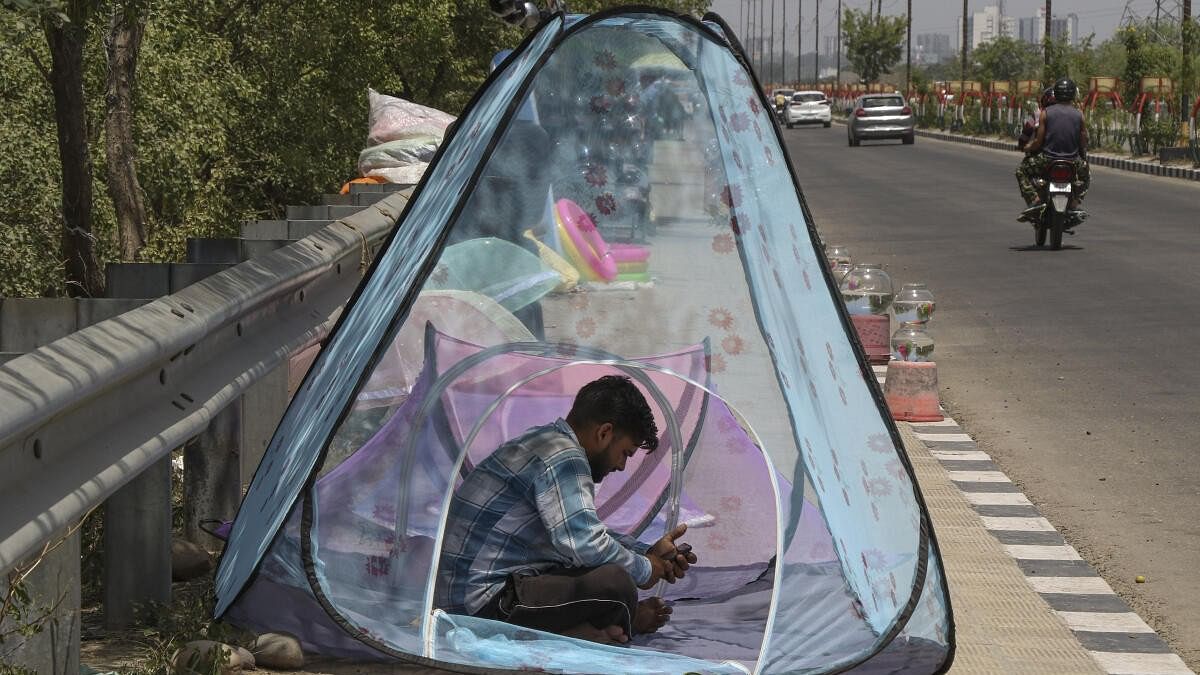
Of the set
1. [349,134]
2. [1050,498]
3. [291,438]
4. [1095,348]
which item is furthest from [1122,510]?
[349,134]

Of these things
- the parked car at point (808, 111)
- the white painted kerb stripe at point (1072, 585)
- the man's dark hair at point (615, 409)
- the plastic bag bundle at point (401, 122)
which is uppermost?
the plastic bag bundle at point (401, 122)

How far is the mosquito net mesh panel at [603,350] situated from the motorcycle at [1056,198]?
44.8ft

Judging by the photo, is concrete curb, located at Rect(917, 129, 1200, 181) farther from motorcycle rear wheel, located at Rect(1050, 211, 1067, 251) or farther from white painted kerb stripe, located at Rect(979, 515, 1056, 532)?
white painted kerb stripe, located at Rect(979, 515, 1056, 532)

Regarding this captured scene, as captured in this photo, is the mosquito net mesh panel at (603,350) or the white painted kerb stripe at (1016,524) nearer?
the mosquito net mesh panel at (603,350)

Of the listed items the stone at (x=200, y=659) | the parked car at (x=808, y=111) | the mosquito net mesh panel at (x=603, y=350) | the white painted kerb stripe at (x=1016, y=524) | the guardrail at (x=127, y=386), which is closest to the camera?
the guardrail at (x=127, y=386)

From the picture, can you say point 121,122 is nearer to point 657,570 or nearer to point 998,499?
point 998,499

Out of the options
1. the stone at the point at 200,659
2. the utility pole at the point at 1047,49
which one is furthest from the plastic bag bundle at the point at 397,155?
the utility pole at the point at 1047,49

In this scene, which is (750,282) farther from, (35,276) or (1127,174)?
(1127,174)

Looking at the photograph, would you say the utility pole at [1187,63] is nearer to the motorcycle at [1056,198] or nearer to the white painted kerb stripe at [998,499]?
the motorcycle at [1056,198]

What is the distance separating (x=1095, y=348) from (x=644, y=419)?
24.7 feet

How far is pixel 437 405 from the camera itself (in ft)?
18.1

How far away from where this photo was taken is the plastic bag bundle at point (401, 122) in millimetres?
15766

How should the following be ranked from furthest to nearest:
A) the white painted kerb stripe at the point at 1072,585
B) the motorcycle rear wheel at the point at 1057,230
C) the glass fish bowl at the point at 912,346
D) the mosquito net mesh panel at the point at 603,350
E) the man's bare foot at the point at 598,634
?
the motorcycle rear wheel at the point at 1057,230 < the glass fish bowl at the point at 912,346 < the white painted kerb stripe at the point at 1072,585 < the man's bare foot at the point at 598,634 < the mosquito net mesh panel at the point at 603,350

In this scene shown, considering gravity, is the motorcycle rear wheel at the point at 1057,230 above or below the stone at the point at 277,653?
below
